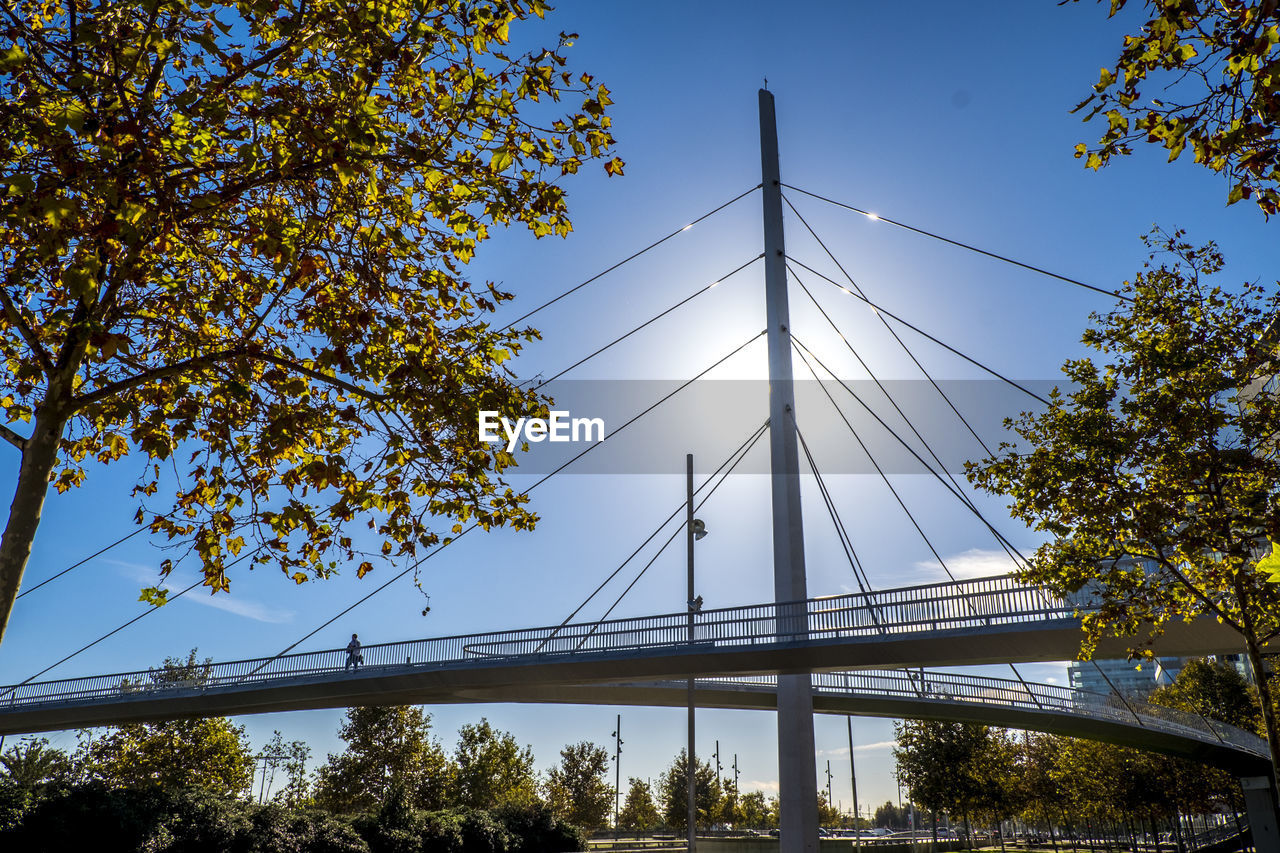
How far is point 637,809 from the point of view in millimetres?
68562

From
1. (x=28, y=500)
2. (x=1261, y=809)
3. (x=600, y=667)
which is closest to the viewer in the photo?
(x=28, y=500)

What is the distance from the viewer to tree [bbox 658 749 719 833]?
57.3m

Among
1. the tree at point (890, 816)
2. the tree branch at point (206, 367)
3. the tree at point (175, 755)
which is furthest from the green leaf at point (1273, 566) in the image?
the tree at point (890, 816)

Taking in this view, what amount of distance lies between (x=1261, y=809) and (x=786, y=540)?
22837 mm

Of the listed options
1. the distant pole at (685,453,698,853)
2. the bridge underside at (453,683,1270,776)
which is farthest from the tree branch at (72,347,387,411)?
the bridge underside at (453,683,1270,776)

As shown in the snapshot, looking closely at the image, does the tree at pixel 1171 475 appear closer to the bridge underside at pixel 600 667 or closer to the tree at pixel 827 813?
the bridge underside at pixel 600 667

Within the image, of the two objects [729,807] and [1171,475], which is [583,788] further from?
[1171,475]

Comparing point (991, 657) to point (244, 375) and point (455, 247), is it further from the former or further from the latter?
point (244, 375)

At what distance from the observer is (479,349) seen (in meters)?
6.87

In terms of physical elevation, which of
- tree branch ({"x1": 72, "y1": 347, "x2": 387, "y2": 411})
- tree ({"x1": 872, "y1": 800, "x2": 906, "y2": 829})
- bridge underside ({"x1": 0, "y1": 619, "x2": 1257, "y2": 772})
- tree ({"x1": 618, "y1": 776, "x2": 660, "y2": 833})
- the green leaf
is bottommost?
tree ({"x1": 872, "y1": 800, "x2": 906, "y2": 829})

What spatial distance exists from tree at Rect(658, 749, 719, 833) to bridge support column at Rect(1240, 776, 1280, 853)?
33.5 meters

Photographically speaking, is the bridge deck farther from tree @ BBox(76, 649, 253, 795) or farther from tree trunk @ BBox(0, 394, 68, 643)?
tree trunk @ BBox(0, 394, 68, 643)

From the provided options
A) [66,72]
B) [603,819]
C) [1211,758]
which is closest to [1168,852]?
[1211,758]

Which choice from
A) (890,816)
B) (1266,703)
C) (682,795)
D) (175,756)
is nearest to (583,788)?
(682,795)
